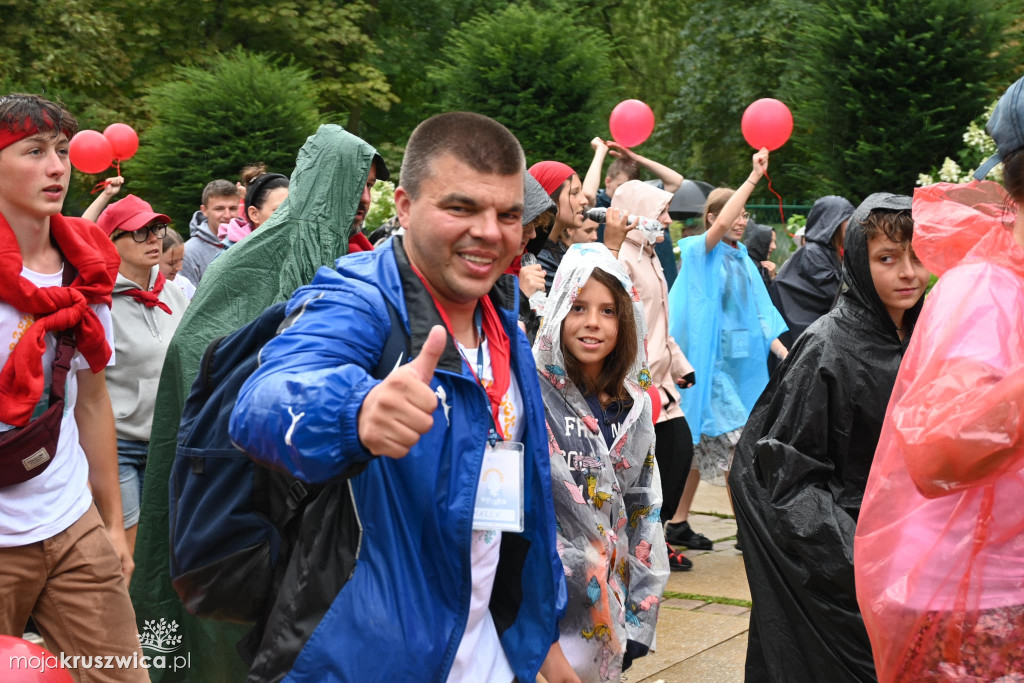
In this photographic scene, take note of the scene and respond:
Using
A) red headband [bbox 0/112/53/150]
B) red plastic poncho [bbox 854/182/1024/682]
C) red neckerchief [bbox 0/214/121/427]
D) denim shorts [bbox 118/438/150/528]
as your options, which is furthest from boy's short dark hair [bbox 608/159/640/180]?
red plastic poncho [bbox 854/182/1024/682]

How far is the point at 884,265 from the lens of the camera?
3637 mm

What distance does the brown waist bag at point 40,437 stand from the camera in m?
3.26

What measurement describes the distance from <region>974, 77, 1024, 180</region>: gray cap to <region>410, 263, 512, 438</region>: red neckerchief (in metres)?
1.15

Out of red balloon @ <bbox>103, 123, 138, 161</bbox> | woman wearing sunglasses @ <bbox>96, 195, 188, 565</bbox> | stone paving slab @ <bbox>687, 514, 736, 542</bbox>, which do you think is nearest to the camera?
woman wearing sunglasses @ <bbox>96, 195, 188, 565</bbox>

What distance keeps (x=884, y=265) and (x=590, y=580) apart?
1379mm

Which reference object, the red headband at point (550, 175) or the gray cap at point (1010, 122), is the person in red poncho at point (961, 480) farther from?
the red headband at point (550, 175)

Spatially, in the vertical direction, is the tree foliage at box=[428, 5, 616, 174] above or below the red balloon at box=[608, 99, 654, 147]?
above

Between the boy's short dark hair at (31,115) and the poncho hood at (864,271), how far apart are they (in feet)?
8.38

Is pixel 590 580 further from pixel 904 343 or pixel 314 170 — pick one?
pixel 314 170

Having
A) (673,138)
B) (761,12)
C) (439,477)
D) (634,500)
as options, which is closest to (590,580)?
(634,500)

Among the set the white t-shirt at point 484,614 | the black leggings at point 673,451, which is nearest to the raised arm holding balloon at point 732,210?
the black leggings at point 673,451

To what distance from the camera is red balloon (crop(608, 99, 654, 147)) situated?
10.9 metres

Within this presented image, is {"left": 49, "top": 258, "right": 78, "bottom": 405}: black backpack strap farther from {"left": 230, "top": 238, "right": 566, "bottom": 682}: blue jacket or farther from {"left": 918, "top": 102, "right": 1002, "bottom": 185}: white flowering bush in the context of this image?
{"left": 918, "top": 102, "right": 1002, "bottom": 185}: white flowering bush

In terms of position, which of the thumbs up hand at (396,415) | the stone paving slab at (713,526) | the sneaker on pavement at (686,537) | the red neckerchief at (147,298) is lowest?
the stone paving slab at (713,526)
